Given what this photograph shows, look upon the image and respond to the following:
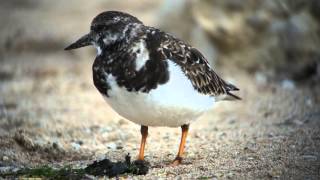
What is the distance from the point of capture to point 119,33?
4895mm

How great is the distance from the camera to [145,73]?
462cm

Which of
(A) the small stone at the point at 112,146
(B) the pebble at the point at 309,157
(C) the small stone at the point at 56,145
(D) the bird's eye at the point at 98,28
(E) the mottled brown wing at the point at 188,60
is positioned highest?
(D) the bird's eye at the point at 98,28

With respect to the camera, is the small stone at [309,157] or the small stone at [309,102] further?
the small stone at [309,102]

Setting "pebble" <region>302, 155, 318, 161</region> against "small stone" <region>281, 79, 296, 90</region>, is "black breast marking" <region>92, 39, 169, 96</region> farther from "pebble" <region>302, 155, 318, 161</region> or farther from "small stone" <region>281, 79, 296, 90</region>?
"small stone" <region>281, 79, 296, 90</region>

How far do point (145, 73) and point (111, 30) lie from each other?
20.2 inches

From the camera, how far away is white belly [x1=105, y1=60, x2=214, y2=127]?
181 inches

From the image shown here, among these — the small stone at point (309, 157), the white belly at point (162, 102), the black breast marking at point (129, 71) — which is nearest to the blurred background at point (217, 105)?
the small stone at point (309, 157)

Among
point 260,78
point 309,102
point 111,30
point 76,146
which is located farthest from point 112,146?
point 260,78

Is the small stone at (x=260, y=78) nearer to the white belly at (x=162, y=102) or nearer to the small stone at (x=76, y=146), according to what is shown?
the small stone at (x=76, y=146)

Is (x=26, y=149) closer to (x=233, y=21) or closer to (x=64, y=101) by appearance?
(x=64, y=101)

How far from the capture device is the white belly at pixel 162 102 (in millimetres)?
4605

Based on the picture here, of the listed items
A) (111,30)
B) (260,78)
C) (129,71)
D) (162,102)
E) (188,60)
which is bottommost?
(162,102)

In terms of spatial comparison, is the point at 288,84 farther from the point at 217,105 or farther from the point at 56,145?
the point at 56,145

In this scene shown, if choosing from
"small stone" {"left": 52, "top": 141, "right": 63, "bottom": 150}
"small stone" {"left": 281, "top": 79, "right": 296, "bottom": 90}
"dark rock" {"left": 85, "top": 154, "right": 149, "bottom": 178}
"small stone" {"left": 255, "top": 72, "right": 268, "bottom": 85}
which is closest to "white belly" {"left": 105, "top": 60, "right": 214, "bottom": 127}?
"dark rock" {"left": 85, "top": 154, "right": 149, "bottom": 178}
